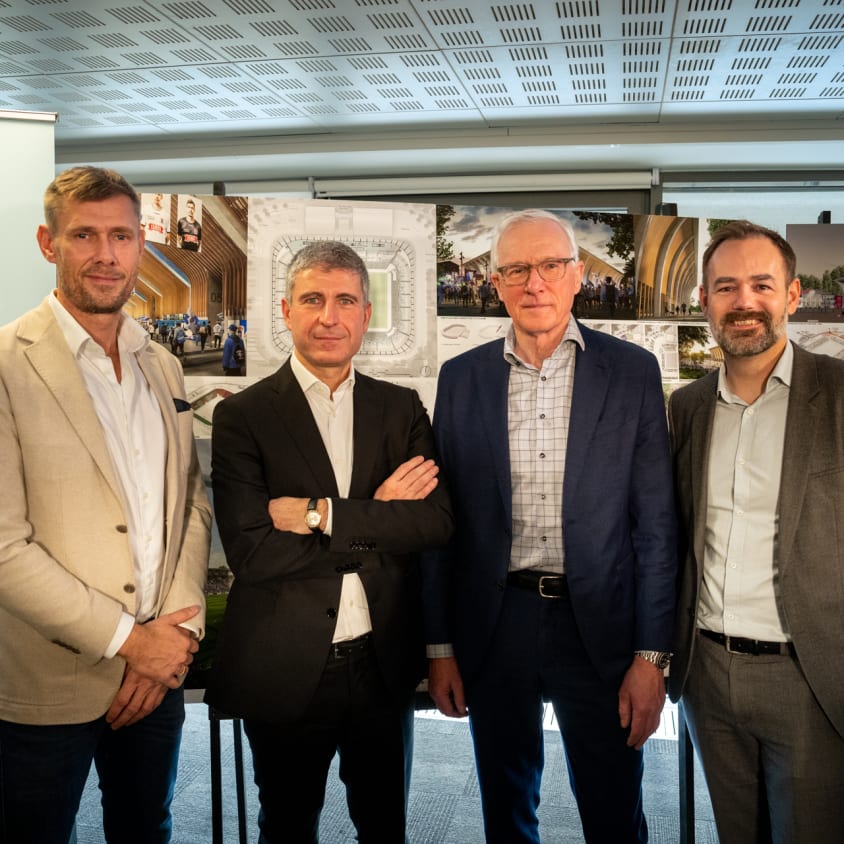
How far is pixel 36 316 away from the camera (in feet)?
6.81

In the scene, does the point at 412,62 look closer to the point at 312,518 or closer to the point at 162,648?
the point at 312,518

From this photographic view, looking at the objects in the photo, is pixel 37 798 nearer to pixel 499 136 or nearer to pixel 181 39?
pixel 181 39

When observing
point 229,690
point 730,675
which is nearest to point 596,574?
point 730,675

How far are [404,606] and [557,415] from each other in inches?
28.5

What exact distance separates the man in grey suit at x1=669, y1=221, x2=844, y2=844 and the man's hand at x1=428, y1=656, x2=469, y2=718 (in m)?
0.65

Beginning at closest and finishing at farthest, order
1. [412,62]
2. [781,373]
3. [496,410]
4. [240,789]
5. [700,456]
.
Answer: [781,373]
[700,456]
[496,410]
[240,789]
[412,62]

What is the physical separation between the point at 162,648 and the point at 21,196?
6.37 feet

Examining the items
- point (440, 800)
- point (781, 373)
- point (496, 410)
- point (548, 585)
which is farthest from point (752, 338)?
point (440, 800)

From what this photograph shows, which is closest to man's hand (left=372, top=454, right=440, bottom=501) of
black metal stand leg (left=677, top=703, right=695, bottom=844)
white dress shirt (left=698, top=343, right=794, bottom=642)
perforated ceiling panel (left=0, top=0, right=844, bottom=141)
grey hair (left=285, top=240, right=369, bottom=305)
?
grey hair (left=285, top=240, right=369, bottom=305)

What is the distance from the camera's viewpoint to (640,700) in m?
2.18

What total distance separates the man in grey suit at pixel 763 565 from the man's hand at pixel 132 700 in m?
1.48

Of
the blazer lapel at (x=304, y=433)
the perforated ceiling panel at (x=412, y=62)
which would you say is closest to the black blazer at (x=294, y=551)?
the blazer lapel at (x=304, y=433)

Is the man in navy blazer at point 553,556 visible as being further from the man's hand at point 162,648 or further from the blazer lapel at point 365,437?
the man's hand at point 162,648

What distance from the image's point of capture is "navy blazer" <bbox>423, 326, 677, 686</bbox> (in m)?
2.20
